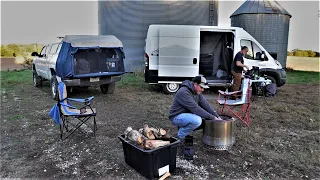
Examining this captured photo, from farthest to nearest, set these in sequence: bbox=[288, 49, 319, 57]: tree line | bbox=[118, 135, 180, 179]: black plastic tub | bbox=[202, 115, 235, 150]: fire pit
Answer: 1. bbox=[288, 49, 319, 57]: tree line
2. bbox=[202, 115, 235, 150]: fire pit
3. bbox=[118, 135, 180, 179]: black plastic tub

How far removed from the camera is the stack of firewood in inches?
144

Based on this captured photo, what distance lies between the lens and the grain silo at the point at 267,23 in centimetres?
1602

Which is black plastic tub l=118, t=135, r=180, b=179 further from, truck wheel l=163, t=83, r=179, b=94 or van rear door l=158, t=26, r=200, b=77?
truck wheel l=163, t=83, r=179, b=94

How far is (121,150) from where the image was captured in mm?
4562

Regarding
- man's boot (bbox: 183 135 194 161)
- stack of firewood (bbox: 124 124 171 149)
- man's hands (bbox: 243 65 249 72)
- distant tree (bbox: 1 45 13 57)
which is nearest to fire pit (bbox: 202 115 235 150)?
man's boot (bbox: 183 135 194 161)

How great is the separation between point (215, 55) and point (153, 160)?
7.98 m

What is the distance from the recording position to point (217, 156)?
434 cm

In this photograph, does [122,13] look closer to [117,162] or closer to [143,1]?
[143,1]

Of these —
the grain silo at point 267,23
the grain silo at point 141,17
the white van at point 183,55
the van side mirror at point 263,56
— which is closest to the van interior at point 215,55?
the white van at point 183,55

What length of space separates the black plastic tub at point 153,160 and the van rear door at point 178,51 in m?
5.67

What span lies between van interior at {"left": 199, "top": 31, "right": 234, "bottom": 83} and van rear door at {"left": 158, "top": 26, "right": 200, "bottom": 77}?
49.0 inches

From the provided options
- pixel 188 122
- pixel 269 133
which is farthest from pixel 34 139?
pixel 269 133

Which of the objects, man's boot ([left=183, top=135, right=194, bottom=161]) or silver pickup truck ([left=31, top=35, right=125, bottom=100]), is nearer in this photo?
man's boot ([left=183, top=135, right=194, bottom=161])

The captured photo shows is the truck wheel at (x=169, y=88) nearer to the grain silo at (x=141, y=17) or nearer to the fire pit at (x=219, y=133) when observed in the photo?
the fire pit at (x=219, y=133)
